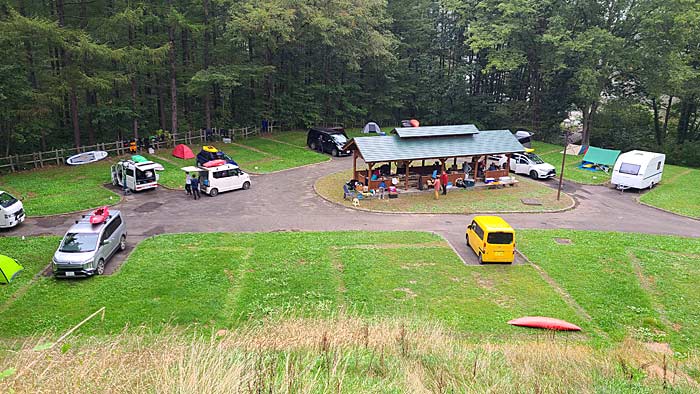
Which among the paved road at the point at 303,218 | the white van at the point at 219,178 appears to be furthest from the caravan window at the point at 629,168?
the white van at the point at 219,178

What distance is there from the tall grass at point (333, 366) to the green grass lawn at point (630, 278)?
2.69 metres

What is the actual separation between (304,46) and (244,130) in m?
10.4

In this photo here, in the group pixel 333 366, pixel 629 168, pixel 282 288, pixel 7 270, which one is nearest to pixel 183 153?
pixel 7 270

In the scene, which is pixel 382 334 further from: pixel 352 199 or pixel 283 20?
pixel 283 20

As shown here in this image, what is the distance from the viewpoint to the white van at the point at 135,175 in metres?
23.6

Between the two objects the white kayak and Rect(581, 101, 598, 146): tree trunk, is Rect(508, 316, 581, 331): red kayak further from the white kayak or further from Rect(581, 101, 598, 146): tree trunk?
Rect(581, 101, 598, 146): tree trunk

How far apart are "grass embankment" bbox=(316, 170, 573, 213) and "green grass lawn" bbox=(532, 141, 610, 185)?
3.86 meters

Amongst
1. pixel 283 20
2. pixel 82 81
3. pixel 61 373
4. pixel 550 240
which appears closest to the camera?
pixel 61 373

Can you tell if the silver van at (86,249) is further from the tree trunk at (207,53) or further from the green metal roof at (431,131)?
the tree trunk at (207,53)

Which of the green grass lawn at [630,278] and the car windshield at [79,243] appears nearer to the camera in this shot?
the green grass lawn at [630,278]

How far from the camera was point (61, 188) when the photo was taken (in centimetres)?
2370

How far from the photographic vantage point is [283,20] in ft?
109

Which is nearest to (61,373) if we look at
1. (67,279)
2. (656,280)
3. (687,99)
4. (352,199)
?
(67,279)

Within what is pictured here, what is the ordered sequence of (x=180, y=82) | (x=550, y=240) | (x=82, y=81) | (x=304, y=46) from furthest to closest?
(x=304, y=46), (x=180, y=82), (x=82, y=81), (x=550, y=240)
